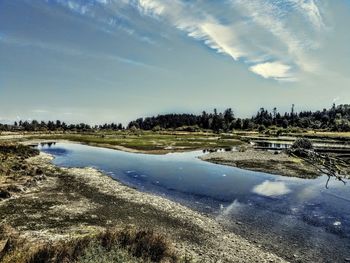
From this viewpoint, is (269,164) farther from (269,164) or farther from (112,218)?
(112,218)

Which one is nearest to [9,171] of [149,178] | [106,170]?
[106,170]

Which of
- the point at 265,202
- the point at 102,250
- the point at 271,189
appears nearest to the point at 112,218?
the point at 102,250

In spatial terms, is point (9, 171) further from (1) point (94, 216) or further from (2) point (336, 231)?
(2) point (336, 231)

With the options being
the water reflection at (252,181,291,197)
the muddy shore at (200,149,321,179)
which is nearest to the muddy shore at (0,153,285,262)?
the water reflection at (252,181,291,197)

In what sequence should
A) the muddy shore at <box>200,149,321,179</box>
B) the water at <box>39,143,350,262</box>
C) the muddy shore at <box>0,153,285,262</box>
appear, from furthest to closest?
the muddy shore at <box>200,149,321,179</box> → the water at <box>39,143,350,262</box> → the muddy shore at <box>0,153,285,262</box>

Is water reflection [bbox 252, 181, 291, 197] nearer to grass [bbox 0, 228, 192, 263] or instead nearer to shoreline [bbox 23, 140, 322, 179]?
shoreline [bbox 23, 140, 322, 179]

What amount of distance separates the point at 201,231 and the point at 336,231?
13.2 metres

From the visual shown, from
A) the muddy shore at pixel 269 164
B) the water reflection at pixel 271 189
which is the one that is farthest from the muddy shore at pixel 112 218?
the muddy shore at pixel 269 164

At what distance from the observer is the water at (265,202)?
2923 centimetres

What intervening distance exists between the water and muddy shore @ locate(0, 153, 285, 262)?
9.72ft

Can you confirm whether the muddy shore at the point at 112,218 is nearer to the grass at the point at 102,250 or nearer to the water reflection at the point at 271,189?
the grass at the point at 102,250

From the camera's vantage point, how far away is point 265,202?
43219 millimetres

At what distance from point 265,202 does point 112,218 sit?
67.4ft

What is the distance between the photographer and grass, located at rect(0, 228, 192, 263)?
59.2ft
